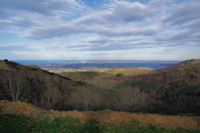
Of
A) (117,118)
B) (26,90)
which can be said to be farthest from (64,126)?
(26,90)

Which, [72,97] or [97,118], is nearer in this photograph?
[97,118]

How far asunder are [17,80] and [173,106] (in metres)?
50.3

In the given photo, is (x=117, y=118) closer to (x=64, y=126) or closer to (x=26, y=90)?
(x=64, y=126)

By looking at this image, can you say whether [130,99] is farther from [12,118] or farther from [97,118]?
[12,118]

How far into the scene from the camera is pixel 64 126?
12453 millimetres

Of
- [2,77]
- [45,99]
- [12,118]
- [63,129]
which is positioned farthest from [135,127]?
[2,77]

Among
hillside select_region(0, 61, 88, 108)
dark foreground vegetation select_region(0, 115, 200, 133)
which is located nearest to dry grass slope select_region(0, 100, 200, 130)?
dark foreground vegetation select_region(0, 115, 200, 133)

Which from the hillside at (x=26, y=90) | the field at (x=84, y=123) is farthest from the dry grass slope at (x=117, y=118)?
the hillside at (x=26, y=90)

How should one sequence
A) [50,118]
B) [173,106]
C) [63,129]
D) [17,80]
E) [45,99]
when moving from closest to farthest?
[63,129] → [50,118] → [17,80] → [45,99] → [173,106]

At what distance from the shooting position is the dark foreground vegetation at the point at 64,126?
1163cm

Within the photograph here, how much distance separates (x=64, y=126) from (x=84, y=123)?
2029 millimetres

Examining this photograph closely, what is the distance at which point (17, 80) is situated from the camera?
31828 millimetres

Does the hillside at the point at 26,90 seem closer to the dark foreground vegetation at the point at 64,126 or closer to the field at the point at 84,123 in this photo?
the field at the point at 84,123

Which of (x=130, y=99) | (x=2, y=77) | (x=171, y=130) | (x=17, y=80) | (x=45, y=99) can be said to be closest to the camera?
(x=171, y=130)
